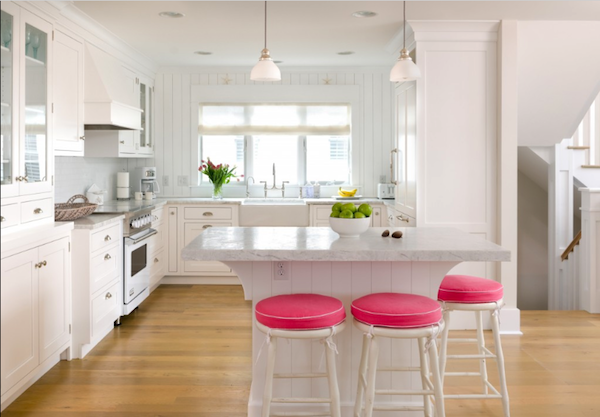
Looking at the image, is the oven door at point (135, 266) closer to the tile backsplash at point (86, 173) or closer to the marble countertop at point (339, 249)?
the tile backsplash at point (86, 173)

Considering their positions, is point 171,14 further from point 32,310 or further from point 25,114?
point 32,310

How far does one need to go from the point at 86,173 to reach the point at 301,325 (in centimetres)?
375

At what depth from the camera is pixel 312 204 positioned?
241 inches

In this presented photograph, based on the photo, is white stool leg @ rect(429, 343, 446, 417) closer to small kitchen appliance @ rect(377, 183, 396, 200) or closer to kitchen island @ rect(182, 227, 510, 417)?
kitchen island @ rect(182, 227, 510, 417)

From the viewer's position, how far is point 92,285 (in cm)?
393

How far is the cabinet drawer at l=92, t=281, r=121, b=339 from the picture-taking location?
400cm

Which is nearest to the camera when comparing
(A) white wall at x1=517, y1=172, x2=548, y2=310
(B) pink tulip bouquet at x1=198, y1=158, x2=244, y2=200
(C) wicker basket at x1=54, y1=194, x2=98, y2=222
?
(C) wicker basket at x1=54, y1=194, x2=98, y2=222

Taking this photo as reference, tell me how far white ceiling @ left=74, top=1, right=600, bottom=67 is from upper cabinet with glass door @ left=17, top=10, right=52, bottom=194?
699mm

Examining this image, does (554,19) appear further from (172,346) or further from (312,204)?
(172,346)

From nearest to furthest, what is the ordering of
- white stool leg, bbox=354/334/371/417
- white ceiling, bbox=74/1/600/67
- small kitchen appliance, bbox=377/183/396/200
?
white stool leg, bbox=354/334/371/417, white ceiling, bbox=74/1/600/67, small kitchen appliance, bbox=377/183/396/200

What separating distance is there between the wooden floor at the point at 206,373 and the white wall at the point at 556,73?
175cm

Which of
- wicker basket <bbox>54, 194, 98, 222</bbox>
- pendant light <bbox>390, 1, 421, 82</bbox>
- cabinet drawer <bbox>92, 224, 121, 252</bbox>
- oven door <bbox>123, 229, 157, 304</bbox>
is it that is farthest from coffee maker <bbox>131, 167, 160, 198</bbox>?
pendant light <bbox>390, 1, 421, 82</bbox>

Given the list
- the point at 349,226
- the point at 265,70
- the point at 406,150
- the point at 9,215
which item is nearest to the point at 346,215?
the point at 349,226

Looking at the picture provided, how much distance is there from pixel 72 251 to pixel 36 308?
26.2 inches
